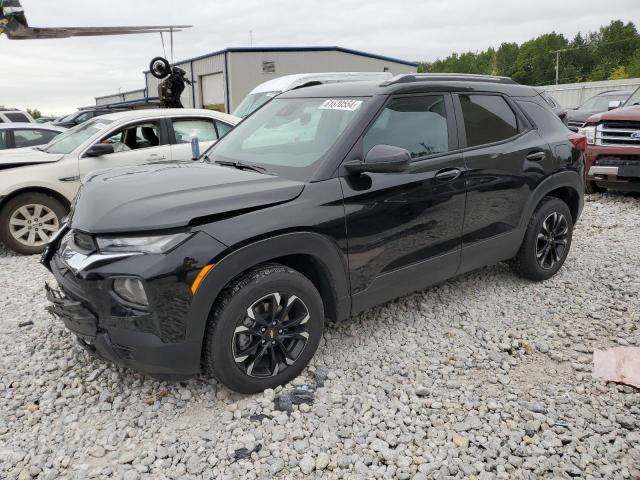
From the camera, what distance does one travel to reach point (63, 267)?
117 inches

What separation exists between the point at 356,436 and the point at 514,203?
2436mm

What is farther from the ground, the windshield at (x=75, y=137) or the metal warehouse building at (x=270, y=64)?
the metal warehouse building at (x=270, y=64)

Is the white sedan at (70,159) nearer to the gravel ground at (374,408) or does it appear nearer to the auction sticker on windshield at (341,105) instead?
the gravel ground at (374,408)

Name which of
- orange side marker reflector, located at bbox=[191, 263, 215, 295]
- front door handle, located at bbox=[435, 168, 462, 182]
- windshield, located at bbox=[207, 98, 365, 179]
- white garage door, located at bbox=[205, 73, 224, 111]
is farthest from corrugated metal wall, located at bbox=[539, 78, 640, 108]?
orange side marker reflector, located at bbox=[191, 263, 215, 295]

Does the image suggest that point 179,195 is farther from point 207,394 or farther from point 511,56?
point 511,56

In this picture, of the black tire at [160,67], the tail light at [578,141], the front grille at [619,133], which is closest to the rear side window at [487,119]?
the tail light at [578,141]

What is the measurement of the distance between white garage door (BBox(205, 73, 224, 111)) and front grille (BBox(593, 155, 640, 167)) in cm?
2240

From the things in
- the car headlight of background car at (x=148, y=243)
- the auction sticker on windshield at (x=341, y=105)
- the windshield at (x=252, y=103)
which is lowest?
the car headlight of background car at (x=148, y=243)

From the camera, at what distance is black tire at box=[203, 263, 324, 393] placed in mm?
2836

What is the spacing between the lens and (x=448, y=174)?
3721 mm

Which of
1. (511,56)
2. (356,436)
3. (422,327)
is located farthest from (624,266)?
(511,56)

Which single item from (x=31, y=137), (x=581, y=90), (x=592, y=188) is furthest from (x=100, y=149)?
(x=581, y=90)

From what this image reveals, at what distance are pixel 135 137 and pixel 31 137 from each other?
299 cm

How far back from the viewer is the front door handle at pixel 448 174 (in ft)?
12.0
